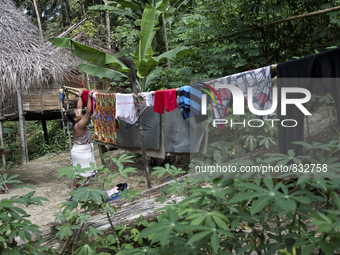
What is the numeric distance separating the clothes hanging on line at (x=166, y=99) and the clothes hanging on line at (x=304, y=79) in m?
1.58

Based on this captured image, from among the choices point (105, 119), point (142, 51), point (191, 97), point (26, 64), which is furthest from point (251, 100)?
point (26, 64)

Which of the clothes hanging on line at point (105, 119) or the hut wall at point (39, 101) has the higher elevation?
the hut wall at point (39, 101)

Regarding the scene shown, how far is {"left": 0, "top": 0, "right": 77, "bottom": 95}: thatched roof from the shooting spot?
254 inches

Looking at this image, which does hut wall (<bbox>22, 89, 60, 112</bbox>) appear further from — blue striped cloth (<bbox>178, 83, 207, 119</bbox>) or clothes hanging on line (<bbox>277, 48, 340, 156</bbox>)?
clothes hanging on line (<bbox>277, 48, 340, 156</bbox>)

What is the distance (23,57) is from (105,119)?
3.29 meters

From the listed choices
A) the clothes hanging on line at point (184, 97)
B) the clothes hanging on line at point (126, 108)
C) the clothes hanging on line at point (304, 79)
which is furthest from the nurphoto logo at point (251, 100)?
the clothes hanging on line at point (126, 108)

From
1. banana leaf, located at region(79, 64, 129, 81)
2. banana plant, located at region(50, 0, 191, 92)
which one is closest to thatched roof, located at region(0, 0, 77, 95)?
banana leaf, located at region(79, 64, 129, 81)

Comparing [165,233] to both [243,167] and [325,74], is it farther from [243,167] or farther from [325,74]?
[325,74]

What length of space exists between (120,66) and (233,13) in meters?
2.73

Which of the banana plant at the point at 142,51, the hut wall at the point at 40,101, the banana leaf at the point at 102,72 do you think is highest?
the banana plant at the point at 142,51

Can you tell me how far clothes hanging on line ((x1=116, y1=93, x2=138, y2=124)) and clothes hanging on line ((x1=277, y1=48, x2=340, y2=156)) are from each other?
102 inches

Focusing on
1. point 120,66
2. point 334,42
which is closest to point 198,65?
point 120,66

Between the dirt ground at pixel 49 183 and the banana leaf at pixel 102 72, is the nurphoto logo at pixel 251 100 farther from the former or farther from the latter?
the banana leaf at pixel 102 72

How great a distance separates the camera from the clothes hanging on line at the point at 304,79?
230 centimetres
